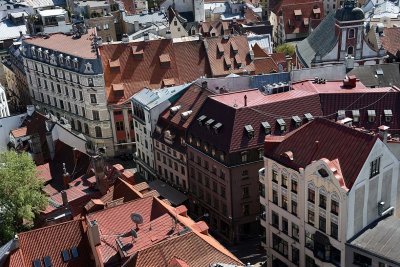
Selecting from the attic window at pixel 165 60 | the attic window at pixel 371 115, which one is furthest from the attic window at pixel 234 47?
the attic window at pixel 371 115

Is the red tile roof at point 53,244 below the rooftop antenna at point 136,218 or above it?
below

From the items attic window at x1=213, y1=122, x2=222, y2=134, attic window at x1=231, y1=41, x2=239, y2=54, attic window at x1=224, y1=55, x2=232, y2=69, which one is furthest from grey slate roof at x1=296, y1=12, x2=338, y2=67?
attic window at x1=213, y1=122, x2=222, y2=134

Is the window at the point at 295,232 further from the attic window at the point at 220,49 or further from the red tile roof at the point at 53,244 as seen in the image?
the attic window at the point at 220,49

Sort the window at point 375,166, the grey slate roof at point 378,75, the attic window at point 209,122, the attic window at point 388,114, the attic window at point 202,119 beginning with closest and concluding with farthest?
the window at point 375,166, the attic window at point 388,114, the attic window at point 209,122, the attic window at point 202,119, the grey slate roof at point 378,75

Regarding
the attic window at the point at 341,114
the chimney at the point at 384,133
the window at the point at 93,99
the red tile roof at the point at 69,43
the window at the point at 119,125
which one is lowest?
the window at the point at 119,125

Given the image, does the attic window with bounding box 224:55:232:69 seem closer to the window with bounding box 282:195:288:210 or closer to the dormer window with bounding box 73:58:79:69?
the dormer window with bounding box 73:58:79:69

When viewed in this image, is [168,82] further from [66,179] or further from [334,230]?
[334,230]

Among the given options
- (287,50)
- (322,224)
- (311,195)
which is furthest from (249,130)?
(287,50)
